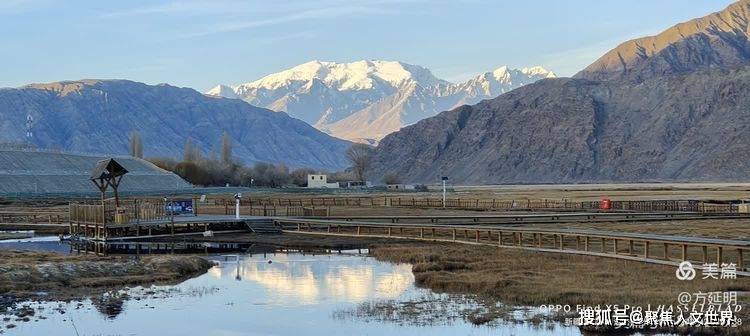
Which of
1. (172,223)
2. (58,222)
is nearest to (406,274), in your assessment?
(172,223)

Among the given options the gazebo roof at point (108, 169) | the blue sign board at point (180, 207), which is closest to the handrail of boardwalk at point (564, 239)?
the blue sign board at point (180, 207)

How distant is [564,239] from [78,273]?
2776cm

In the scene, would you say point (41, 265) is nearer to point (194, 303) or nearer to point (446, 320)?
point (194, 303)

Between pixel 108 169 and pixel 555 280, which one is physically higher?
pixel 108 169

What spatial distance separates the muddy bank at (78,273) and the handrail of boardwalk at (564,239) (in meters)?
16.4

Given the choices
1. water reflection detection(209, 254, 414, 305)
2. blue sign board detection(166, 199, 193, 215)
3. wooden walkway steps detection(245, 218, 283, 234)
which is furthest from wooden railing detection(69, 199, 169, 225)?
water reflection detection(209, 254, 414, 305)

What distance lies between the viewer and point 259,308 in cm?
3275

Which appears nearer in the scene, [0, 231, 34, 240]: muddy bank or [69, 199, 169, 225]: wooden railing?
[69, 199, 169, 225]: wooden railing

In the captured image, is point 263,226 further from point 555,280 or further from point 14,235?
point 555,280

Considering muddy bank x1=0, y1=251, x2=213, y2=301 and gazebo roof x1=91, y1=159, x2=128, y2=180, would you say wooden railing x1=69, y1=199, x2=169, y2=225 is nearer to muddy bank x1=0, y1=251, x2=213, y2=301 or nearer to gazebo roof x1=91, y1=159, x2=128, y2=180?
gazebo roof x1=91, y1=159, x2=128, y2=180

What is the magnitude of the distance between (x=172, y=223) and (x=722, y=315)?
148 ft

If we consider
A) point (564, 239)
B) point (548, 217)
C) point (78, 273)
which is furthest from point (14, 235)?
point (548, 217)

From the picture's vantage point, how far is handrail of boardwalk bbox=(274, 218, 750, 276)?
38.3 m

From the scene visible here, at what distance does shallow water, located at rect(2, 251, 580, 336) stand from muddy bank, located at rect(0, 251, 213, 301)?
1.40 meters
